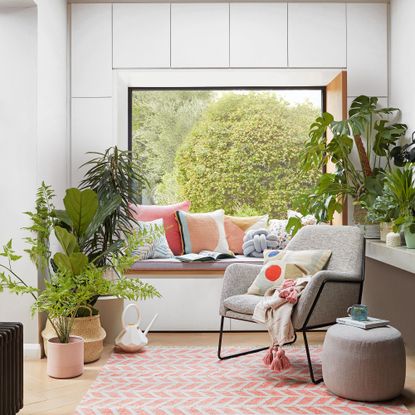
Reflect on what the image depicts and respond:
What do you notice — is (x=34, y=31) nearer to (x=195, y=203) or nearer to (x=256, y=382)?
(x=195, y=203)

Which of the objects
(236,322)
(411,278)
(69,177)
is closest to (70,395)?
(236,322)

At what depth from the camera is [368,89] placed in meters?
4.91

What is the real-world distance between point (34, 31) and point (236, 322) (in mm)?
2659

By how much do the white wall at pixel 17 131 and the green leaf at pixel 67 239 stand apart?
1.59 feet

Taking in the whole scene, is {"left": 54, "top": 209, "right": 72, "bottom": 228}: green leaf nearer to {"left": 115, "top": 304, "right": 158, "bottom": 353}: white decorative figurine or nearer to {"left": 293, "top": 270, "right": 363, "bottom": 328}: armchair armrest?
{"left": 115, "top": 304, "right": 158, "bottom": 353}: white decorative figurine

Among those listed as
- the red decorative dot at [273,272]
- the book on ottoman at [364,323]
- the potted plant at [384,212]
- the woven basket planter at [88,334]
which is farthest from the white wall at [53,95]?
the potted plant at [384,212]

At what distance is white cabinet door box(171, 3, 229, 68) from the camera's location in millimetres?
4863

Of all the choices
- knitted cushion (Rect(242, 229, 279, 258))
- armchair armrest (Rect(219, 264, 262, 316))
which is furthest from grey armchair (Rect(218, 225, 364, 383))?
knitted cushion (Rect(242, 229, 279, 258))

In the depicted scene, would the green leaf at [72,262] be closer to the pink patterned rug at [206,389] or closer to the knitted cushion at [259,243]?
the pink patterned rug at [206,389]

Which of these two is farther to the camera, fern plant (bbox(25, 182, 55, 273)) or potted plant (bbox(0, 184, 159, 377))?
fern plant (bbox(25, 182, 55, 273))

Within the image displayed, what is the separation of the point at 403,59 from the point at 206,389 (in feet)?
9.79

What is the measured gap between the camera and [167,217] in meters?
5.30

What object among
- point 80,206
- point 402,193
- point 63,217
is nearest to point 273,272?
point 402,193

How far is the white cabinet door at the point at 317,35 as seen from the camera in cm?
487
